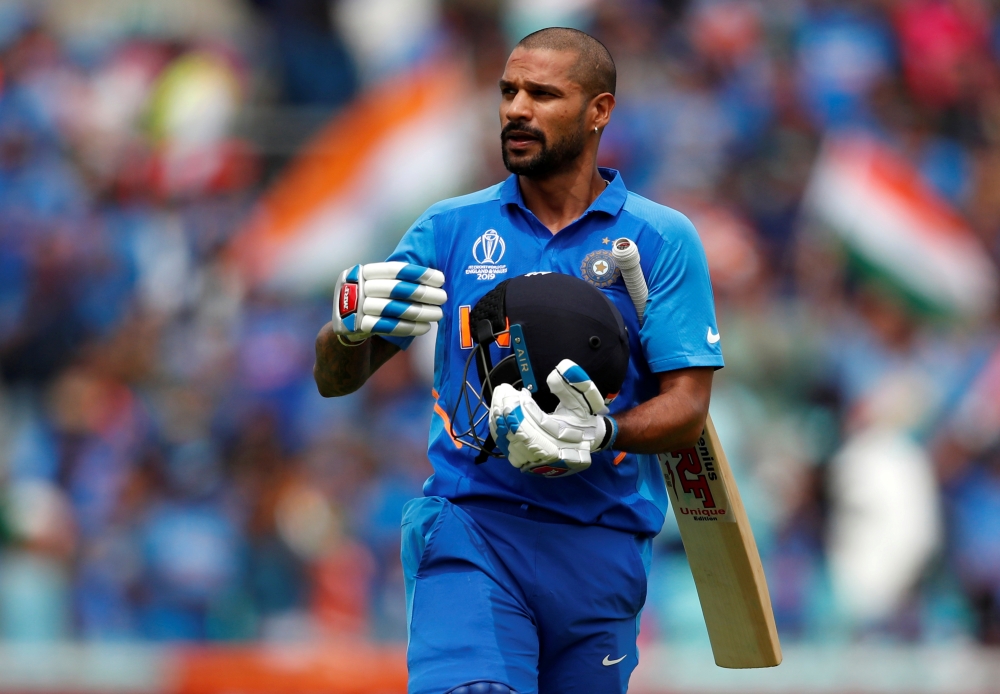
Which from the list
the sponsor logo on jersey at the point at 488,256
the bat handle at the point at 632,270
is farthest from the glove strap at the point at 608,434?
the sponsor logo on jersey at the point at 488,256

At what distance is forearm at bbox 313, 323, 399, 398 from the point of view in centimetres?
434

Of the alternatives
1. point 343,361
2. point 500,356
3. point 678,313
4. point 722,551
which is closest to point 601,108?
point 678,313

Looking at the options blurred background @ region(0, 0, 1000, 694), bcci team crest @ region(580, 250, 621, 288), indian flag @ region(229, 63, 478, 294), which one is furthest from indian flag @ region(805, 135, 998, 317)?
bcci team crest @ region(580, 250, 621, 288)

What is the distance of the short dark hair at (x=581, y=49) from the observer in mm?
4340

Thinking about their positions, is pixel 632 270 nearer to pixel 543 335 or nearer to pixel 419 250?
pixel 543 335

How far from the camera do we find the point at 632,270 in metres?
4.18

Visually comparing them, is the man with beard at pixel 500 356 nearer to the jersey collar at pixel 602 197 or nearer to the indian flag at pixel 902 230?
the jersey collar at pixel 602 197

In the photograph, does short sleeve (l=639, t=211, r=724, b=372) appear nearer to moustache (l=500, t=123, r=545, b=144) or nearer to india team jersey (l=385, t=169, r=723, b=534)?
A: india team jersey (l=385, t=169, r=723, b=534)

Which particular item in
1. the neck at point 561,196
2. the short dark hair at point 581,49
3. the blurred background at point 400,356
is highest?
the blurred background at point 400,356

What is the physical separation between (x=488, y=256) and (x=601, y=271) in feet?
1.08

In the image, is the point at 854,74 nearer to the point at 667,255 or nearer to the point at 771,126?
the point at 771,126

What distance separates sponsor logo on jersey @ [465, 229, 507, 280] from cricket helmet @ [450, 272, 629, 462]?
0.21 meters

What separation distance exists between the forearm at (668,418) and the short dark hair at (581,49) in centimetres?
89

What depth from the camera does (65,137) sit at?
11320 millimetres
